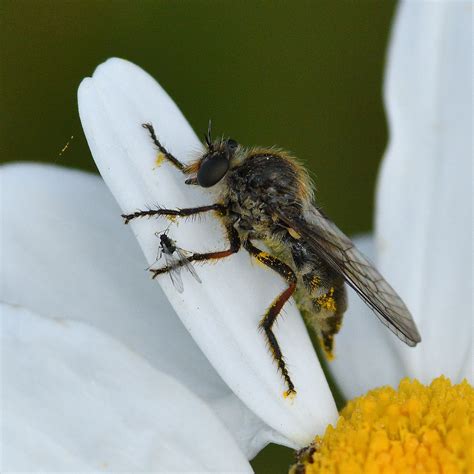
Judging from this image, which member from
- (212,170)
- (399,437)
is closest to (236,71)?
(212,170)

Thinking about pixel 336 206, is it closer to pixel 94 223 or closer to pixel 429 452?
pixel 94 223

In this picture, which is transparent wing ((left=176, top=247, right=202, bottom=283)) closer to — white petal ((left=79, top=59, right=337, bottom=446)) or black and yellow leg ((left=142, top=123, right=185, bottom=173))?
white petal ((left=79, top=59, right=337, bottom=446))

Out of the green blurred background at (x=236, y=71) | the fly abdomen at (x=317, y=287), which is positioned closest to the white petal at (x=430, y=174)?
the fly abdomen at (x=317, y=287)

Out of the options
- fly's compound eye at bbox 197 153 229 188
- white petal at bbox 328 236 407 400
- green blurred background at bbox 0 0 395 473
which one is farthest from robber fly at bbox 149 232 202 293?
green blurred background at bbox 0 0 395 473

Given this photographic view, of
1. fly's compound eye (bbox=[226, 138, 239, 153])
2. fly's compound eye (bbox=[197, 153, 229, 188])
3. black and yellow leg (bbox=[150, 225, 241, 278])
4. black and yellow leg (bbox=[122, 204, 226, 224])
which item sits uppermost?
fly's compound eye (bbox=[226, 138, 239, 153])

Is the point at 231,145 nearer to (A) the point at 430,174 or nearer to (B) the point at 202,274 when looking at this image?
(B) the point at 202,274

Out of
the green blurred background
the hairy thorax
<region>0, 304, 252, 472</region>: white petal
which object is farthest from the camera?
the green blurred background

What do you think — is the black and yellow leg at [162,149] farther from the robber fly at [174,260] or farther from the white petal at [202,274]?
the robber fly at [174,260]
